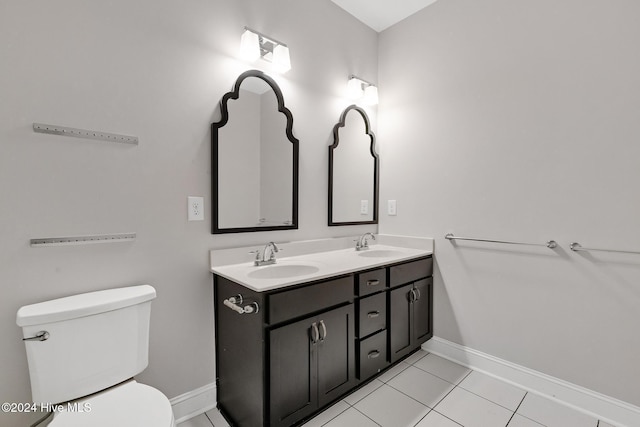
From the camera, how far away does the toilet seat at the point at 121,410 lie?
0.97 meters

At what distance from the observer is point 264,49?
5.86ft

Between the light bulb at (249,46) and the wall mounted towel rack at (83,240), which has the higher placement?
the light bulb at (249,46)

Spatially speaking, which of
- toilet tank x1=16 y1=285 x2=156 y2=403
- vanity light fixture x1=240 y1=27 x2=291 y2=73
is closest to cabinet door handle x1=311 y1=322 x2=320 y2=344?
toilet tank x1=16 y1=285 x2=156 y2=403

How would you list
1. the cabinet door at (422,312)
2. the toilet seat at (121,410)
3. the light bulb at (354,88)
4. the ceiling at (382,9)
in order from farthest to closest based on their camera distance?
the light bulb at (354,88), the ceiling at (382,9), the cabinet door at (422,312), the toilet seat at (121,410)

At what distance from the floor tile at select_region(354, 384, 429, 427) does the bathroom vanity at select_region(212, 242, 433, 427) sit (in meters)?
0.12

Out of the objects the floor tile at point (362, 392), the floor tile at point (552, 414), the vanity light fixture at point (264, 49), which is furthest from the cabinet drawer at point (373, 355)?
the vanity light fixture at point (264, 49)

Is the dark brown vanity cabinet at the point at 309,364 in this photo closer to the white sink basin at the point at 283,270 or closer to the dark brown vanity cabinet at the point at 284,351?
the dark brown vanity cabinet at the point at 284,351

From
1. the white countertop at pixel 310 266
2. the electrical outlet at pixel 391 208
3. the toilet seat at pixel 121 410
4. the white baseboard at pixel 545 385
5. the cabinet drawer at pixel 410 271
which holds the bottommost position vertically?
the white baseboard at pixel 545 385

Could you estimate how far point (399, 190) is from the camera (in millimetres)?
2475

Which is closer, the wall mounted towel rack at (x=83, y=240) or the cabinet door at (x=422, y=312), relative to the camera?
the wall mounted towel rack at (x=83, y=240)

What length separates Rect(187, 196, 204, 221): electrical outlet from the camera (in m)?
1.57

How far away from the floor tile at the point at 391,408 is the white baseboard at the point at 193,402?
0.82 metres

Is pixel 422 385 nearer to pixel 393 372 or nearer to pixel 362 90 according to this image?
pixel 393 372

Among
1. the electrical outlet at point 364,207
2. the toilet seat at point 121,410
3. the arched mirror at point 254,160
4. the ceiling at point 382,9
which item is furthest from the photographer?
the electrical outlet at point 364,207
